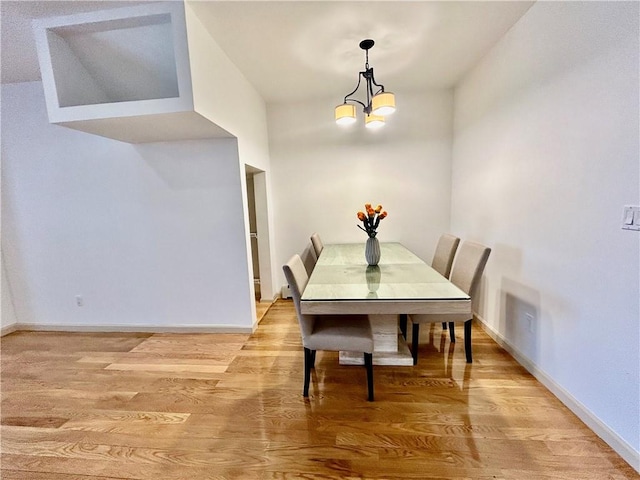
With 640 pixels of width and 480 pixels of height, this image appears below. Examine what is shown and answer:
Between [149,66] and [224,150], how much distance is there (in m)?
0.81

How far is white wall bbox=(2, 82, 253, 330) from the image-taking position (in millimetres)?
2729

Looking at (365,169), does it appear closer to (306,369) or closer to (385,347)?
(385,347)

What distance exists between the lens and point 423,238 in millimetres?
3633

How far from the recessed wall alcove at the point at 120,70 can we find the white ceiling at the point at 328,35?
11cm

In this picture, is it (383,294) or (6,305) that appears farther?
(6,305)

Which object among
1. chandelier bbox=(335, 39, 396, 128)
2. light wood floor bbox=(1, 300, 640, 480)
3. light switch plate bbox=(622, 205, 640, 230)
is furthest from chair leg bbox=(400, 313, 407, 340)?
chandelier bbox=(335, 39, 396, 128)

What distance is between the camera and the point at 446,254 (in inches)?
106

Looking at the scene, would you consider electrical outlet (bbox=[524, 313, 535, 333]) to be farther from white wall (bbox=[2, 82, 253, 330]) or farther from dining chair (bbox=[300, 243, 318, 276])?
white wall (bbox=[2, 82, 253, 330])

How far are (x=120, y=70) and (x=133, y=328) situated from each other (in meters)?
2.50

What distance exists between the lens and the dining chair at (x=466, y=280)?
6.72ft

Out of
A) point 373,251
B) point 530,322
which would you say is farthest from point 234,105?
point 530,322

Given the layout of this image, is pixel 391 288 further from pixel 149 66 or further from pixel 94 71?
pixel 94 71

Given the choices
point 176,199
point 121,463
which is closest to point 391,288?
point 121,463

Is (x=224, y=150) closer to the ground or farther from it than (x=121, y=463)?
farther from it
